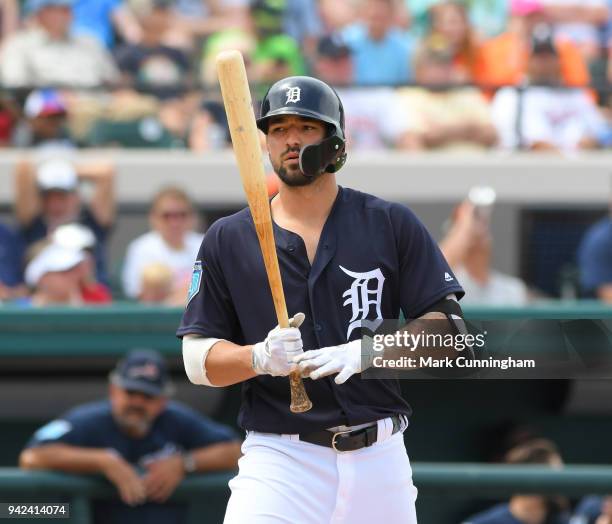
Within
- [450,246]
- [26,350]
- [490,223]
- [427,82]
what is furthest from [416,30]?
[26,350]

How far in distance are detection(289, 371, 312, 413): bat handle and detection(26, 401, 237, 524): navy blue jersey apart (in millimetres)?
1944

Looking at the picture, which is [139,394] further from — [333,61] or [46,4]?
[46,4]

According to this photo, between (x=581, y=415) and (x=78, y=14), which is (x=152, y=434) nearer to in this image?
(x=581, y=415)

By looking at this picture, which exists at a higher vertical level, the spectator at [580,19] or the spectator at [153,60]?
the spectator at [580,19]

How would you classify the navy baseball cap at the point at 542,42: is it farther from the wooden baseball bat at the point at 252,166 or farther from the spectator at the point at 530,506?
the wooden baseball bat at the point at 252,166

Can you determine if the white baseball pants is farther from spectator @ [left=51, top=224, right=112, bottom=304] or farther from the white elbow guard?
spectator @ [left=51, top=224, right=112, bottom=304]

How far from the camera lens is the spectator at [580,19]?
9562 mm

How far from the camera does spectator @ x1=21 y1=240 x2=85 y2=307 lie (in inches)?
245

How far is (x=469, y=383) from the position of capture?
636cm

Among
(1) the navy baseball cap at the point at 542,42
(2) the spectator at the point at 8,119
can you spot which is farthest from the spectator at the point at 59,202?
(1) the navy baseball cap at the point at 542,42

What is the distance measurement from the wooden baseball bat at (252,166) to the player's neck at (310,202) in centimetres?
15

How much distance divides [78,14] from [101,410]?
14.7 ft

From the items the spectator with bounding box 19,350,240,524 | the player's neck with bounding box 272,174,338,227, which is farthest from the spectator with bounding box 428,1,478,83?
the player's neck with bounding box 272,174,338,227

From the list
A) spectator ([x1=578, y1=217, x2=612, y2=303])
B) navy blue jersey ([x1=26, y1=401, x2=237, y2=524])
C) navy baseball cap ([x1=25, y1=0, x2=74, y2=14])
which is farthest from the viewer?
navy baseball cap ([x1=25, y1=0, x2=74, y2=14])
